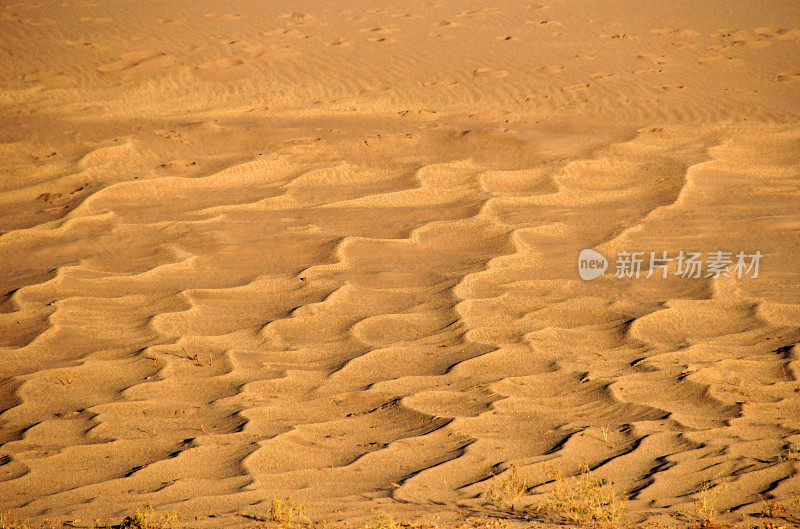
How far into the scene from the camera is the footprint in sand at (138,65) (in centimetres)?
759

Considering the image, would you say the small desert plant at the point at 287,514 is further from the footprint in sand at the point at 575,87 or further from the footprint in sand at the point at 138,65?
the footprint in sand at the point at 138,65

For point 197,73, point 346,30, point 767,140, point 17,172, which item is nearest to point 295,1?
point 346,30

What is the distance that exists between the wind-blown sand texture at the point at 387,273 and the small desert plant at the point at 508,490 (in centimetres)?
4

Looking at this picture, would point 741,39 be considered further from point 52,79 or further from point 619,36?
point 52,79

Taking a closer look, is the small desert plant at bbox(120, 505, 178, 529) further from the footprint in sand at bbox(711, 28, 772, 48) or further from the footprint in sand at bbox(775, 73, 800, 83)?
the footprint in sand at bbox(711, 28, 772, 48)

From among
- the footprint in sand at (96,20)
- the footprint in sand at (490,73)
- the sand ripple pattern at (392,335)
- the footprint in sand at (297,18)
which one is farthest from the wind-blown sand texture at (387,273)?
the footprint in sand at (297,18)

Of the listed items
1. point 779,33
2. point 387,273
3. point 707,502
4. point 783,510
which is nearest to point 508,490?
point 707,502

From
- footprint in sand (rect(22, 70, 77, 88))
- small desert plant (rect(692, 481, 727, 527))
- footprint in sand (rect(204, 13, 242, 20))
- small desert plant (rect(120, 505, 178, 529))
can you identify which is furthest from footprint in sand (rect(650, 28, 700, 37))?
small desert plant (rect(120, 505, 178, 529))

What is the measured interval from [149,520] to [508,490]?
40.9 inches

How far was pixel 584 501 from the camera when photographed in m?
2.22

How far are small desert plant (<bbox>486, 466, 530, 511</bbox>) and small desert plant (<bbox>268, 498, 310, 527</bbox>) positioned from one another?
Result: 555 millimetres

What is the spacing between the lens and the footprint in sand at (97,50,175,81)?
7.59 m

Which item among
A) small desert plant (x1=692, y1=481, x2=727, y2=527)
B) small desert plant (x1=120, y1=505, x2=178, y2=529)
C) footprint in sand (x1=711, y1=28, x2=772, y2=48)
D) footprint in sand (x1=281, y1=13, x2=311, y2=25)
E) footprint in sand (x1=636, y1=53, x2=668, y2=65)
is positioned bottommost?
small desert plant (x1=692, y1=481, x2=727, y2=527)

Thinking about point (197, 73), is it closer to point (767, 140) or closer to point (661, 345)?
point (767, 140)
